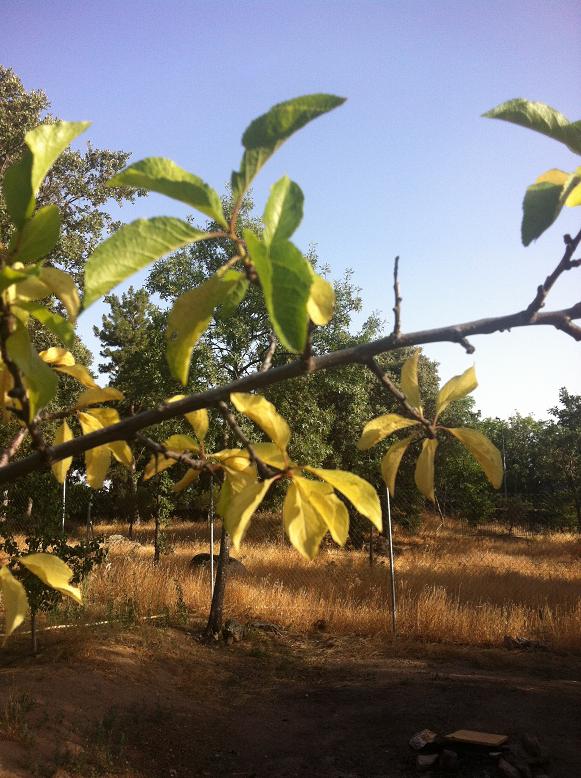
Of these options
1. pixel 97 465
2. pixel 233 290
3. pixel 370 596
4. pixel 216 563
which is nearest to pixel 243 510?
pixel 233 290

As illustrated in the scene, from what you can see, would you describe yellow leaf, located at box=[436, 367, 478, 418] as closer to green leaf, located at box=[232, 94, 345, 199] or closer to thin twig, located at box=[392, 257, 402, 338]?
thin twig, located at box=[392, 257, 402, 338]

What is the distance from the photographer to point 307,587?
9242 mm

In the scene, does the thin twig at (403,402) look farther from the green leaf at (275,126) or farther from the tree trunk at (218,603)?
the tree trunk at (218,603)

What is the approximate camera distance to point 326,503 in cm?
45

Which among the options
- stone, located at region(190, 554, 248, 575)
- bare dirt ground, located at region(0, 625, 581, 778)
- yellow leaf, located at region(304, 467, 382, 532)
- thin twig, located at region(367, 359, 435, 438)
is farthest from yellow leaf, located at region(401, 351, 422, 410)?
stone, located at region(190, 554, 248, 575)

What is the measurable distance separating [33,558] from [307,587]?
919 centimetres

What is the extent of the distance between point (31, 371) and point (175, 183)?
156 millimetres

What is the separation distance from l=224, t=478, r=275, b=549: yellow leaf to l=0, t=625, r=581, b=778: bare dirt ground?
149 inches

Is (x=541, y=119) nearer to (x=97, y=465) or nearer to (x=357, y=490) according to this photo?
(x=357, y=490)

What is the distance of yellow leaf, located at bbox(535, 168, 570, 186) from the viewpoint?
0.46m

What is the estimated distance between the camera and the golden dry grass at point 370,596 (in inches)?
282

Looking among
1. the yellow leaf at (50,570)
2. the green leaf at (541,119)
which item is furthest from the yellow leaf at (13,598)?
the green leaf at (541,119)

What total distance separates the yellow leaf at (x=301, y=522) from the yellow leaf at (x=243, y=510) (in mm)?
32

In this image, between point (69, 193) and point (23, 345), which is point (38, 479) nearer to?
point (23, 345)
